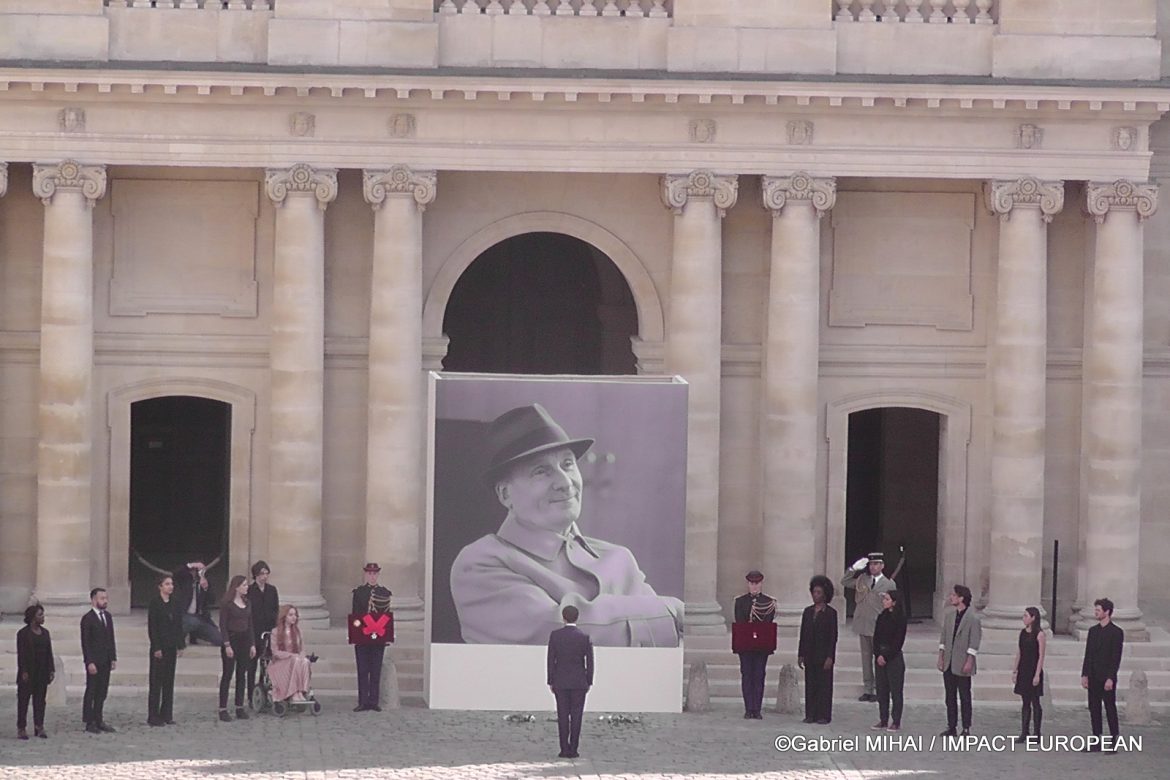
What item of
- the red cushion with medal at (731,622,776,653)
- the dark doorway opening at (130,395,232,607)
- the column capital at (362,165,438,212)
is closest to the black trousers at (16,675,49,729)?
the red cushion with medal at (731,622,776,653)

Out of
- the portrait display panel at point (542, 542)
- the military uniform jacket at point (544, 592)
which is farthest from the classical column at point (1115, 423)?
the military uniform jacket at point (544, 592)

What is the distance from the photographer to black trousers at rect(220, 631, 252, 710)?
39875 millimetres

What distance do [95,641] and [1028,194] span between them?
17.1 m

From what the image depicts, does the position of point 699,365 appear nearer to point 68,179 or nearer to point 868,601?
point 868,601

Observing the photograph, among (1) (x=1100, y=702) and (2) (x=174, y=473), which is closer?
(1) (x=1100, y=702)

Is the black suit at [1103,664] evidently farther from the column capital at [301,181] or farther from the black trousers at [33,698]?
the black trousers at [33,698]

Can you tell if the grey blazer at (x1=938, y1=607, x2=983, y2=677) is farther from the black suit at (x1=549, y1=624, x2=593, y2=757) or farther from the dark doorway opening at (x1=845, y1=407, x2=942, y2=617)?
the dark doorway opening at (x1=845, y1=407, x2=942, y2=617)

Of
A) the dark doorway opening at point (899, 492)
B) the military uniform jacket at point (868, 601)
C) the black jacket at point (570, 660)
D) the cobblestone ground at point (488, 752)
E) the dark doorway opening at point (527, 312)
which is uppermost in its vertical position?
the dark doorway opening at point (527, 312)

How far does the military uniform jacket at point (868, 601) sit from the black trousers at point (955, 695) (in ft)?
7.72

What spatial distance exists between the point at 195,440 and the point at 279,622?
15.3 m

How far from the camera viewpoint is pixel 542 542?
3916 cm

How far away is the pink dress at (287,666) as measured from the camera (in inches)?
1582

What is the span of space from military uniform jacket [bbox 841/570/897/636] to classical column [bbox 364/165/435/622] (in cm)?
758

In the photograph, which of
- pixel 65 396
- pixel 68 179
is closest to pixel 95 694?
pixel 65 396
